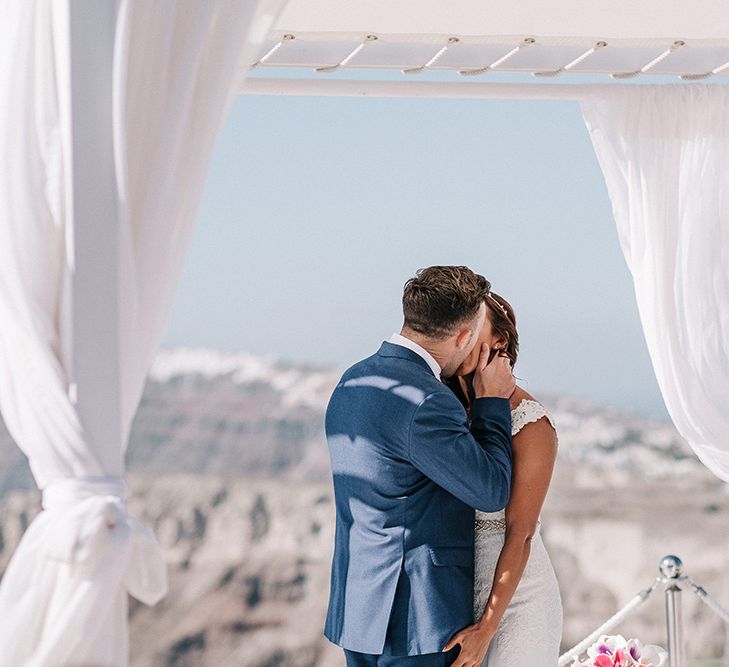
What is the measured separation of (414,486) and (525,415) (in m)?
0.35

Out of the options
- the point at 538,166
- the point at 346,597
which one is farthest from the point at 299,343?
the point at 346,597

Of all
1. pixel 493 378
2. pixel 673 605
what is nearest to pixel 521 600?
pixel 493 378

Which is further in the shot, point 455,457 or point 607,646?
point 607,646

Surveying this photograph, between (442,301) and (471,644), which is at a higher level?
(442,301)

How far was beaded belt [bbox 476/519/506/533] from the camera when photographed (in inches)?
101

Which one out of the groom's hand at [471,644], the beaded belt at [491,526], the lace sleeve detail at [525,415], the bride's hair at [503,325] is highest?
the bride's hair at [503,325]

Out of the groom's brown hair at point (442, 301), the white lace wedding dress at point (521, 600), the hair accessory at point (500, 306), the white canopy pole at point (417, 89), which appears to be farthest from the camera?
the white canopy pole at point (417, 89)

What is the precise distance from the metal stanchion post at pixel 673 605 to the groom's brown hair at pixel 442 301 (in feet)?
6.19

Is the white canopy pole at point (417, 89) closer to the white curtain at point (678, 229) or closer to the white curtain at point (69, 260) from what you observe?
the white curtain at point (678, 229)

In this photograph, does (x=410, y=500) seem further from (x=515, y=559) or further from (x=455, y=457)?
(x=515, y=559)

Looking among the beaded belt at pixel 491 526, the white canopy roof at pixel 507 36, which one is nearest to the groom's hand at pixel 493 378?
the beaded belt at pixel 491 526

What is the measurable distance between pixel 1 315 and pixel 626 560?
46.1 feet

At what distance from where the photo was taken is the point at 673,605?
3932 mm

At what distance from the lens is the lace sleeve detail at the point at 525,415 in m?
2.57
